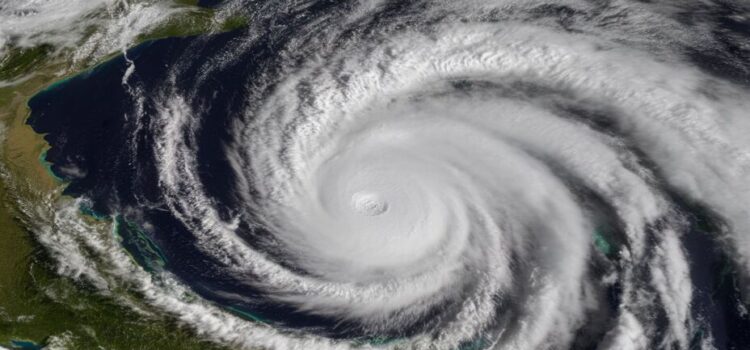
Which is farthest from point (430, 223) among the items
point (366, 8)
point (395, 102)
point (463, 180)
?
point (366, 8)

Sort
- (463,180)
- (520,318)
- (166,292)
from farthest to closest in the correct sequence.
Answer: (463,180) → (166,292) → (520,318)

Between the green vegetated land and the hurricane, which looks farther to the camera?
the green vegetated land

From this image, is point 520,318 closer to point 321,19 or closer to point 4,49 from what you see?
point 321,19

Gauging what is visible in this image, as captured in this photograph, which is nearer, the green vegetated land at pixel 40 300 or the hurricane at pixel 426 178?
the hurricane at pixel 426 178

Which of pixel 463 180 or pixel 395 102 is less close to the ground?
pixel 395 102
